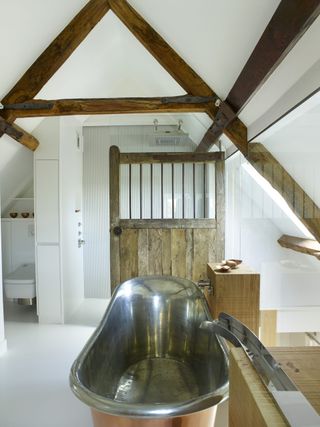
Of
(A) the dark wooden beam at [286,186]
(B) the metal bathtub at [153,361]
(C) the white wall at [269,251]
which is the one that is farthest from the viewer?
(C) the white wall at [269,251]

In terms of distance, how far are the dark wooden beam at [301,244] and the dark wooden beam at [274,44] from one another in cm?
92

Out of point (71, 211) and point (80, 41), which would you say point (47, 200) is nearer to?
point (71, 211)

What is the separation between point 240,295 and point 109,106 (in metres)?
1.70

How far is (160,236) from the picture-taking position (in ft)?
10.7

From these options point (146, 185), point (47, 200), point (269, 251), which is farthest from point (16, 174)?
point (269, 251)

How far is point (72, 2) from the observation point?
2055 millimetres

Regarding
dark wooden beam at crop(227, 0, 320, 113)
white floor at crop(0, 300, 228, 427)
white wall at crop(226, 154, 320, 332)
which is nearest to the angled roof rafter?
dark wooden beam at crop(227, 0, 320, 113)

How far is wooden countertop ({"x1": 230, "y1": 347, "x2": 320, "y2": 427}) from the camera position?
20.0 inches

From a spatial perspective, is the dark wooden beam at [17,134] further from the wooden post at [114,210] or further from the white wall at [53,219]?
the wooden post at [114,210]

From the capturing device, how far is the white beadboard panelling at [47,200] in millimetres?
3189

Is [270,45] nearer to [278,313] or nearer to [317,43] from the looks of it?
[317,43]

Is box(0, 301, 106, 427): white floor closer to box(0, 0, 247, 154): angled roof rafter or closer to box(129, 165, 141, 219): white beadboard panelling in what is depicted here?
box(129, 165, 141, 219): white beadboard panelling

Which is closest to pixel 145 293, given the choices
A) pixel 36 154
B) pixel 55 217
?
pixel 55 217

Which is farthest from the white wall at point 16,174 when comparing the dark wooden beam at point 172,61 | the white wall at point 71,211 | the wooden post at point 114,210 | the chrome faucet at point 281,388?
the chrome faucet at point 281,388
